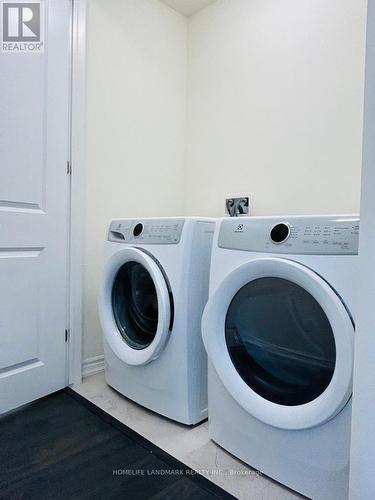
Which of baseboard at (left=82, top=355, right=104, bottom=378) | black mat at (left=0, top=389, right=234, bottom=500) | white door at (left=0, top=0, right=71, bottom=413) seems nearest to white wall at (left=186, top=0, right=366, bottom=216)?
white door at (left=0, top=0, right=71, bottom=413)

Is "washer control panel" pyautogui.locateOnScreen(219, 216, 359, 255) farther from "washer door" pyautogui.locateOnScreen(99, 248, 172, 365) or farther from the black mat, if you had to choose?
the black mat

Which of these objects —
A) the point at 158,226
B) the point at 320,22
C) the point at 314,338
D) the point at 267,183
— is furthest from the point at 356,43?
the point at 314,338

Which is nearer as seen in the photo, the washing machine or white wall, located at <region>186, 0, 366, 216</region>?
the washing machine

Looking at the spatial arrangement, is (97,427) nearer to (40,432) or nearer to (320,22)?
(40,432)

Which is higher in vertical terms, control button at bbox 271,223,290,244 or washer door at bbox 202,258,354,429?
control button at bbox 271,223,290,244

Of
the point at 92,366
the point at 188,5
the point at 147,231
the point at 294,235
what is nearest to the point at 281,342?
the point at 294,235

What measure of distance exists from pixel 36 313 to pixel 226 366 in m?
0.95

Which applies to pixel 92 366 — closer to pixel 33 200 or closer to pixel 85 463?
pixel 85 463

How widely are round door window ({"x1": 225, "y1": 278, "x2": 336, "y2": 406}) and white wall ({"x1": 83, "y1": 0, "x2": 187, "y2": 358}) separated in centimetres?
99

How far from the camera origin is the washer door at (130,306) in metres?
1.37

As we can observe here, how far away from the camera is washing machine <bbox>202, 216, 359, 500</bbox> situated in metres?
0.84

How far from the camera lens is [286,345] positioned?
38.8 inches

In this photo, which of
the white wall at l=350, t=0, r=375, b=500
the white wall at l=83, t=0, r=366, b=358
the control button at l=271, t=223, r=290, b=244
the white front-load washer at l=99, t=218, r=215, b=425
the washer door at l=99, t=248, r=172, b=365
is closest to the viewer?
the white wall at l=350, t=0, r=375, b=500

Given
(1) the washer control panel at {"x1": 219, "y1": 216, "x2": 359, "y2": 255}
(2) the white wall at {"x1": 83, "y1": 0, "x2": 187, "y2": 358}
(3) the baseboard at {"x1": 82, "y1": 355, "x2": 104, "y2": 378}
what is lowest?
(3) the baseboard at {"x1": 82, "y1": 355, "x2": 104, "y2": 378}
